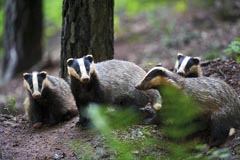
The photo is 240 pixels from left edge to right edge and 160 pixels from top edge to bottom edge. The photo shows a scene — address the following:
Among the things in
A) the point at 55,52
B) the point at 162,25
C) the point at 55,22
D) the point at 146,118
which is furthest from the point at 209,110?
the point at 55,22

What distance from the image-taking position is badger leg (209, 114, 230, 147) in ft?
16.9

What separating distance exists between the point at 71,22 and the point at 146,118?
174 centimetres

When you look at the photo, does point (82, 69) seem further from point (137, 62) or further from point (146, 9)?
point (146, 9)

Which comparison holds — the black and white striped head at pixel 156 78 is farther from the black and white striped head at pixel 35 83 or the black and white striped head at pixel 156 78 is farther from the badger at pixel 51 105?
the badger at pixel 51 105

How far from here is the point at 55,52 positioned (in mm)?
16031

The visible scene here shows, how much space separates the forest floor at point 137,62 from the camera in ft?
17.9

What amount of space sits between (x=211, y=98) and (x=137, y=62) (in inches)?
294

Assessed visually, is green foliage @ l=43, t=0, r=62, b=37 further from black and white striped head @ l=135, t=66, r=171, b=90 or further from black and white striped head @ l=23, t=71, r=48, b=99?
black and white striped head @ l=135, t=66, r=171, b=90

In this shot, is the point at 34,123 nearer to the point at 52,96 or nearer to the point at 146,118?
the point at 52,96

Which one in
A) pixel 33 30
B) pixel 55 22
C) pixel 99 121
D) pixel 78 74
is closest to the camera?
pixel 99 121

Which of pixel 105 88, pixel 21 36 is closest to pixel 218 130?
pixel 105 88

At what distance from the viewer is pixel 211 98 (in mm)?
5262

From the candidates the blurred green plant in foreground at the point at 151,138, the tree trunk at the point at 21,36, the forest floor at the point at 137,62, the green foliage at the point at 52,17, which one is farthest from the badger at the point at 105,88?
the green foliage at the point at 52,17

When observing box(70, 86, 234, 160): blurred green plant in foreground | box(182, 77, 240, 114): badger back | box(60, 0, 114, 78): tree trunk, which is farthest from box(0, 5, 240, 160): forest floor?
box(60, 0, 114, 78): tree trunk
